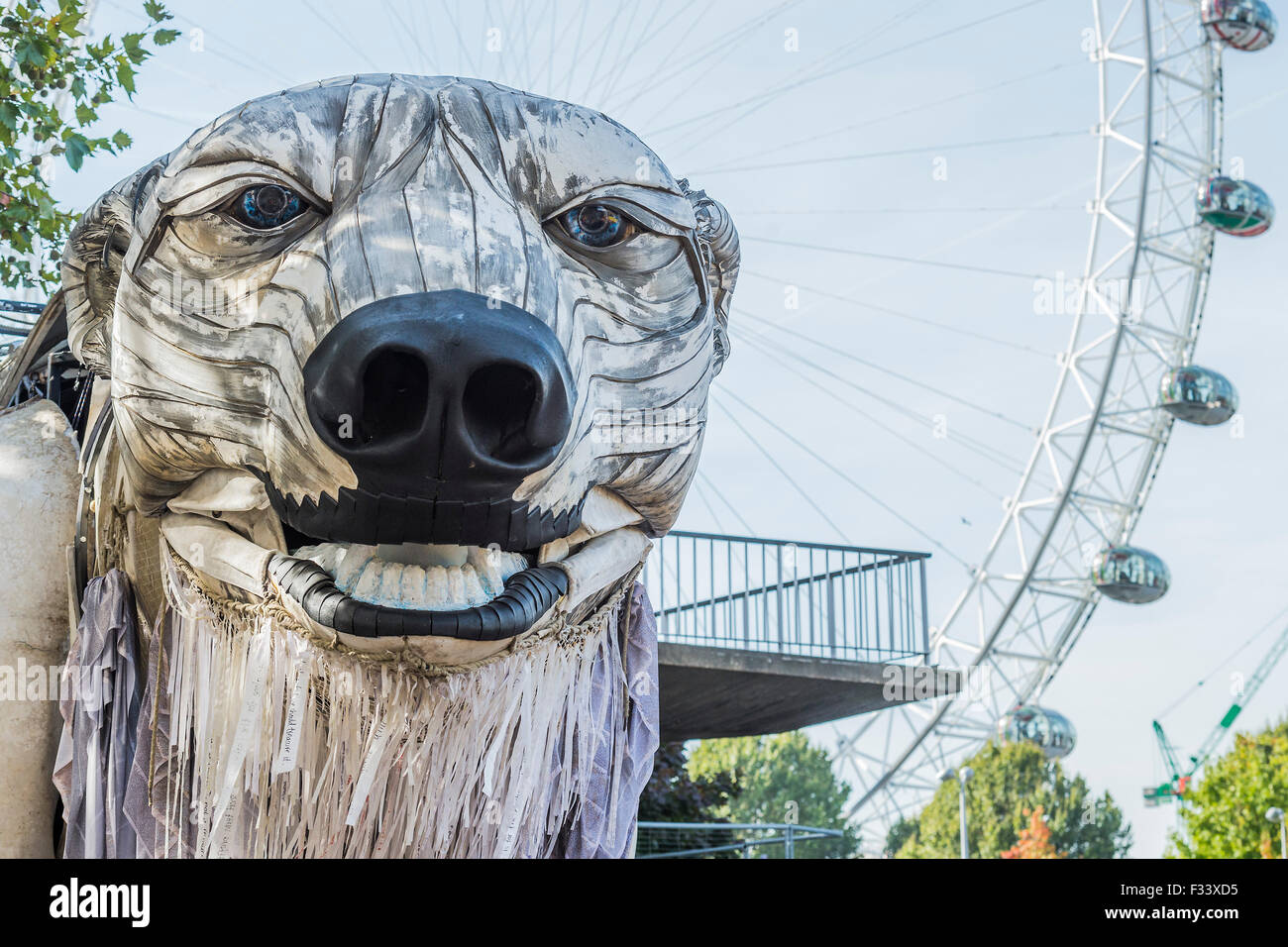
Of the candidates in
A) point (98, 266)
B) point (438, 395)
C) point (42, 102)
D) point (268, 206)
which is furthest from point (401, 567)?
point (42, 102)

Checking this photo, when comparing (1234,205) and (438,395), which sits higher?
(1234,205)

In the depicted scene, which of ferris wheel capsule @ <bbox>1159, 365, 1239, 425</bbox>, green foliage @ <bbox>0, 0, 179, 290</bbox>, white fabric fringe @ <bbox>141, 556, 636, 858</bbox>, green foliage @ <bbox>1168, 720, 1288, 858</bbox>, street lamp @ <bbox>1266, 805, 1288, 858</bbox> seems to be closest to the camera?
white fabric fringe @ <bbox>141, 556, 636, 858</bbox>

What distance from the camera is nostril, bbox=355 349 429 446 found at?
1.76 meters

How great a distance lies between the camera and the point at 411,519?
183 cm

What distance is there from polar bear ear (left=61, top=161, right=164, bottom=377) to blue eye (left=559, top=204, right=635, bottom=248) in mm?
662

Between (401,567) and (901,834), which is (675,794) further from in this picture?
(901,834)

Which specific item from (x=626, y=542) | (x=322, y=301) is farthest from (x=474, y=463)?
(x=626, y=542)

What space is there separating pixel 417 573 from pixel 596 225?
64 centimetres

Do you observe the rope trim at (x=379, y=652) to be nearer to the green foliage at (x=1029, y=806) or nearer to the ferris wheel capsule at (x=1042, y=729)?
the ferris wheel capsule at (x=1042, y=729)

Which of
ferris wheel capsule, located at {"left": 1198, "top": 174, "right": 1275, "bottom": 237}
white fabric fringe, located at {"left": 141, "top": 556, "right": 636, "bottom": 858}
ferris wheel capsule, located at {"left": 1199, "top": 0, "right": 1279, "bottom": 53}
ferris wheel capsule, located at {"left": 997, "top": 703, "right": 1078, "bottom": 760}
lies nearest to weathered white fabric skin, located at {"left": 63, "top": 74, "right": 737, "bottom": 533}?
white fabric fringe, located at {"left": 141, "top": 556, "right": 636, "bottom": 858}

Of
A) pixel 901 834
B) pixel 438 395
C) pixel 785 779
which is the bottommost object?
pixel 438 395

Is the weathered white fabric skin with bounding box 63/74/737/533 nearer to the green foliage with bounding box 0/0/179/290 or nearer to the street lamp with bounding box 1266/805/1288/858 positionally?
the green foliage with bounding box 0/0/179/290
